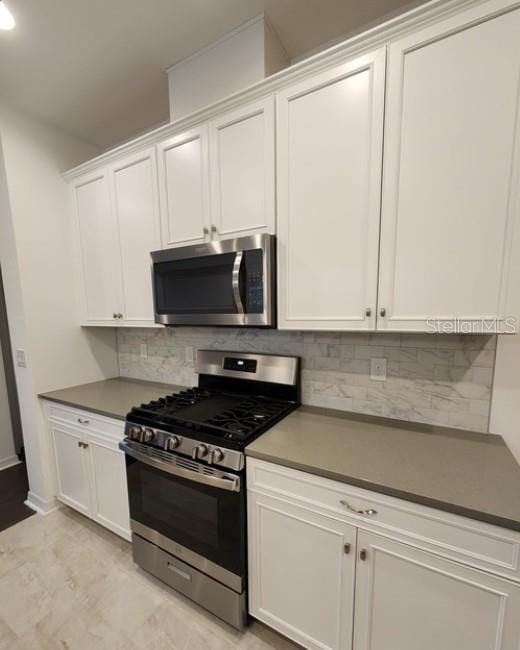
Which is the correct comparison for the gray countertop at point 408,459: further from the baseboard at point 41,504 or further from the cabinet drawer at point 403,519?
the baseboard at point 41,504

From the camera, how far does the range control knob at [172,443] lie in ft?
4.50

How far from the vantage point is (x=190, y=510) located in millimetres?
1407

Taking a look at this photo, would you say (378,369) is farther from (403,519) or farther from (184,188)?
(184,188)

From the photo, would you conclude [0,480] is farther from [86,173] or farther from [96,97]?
[96,97]

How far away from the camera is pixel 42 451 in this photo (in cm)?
216

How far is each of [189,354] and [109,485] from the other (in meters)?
0.97

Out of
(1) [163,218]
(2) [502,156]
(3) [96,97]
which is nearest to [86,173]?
(3) [96,97]

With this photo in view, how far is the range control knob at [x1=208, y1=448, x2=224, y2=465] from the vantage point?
4.12ft

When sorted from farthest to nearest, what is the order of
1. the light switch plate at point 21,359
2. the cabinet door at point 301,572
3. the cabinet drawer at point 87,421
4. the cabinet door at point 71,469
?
the light switch plate at point 21,359
the cabinet door at point 71,469
the cabinet drawer at point 87,421
the cabinet door at point 301,572

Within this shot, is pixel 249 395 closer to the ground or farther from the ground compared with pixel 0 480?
farther from the ground

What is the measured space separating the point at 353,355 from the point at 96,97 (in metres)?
2.36

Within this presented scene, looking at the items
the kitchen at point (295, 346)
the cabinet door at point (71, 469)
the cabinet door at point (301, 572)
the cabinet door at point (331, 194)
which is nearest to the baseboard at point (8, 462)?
the kitchen at point (295, 346)

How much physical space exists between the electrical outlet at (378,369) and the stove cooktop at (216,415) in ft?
1.54

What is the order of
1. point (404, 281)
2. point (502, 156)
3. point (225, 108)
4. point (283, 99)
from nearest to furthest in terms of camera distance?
1. point (502, 156)
2. point (404, 281)
3. point (283, 99)
4. point (225, 108)
